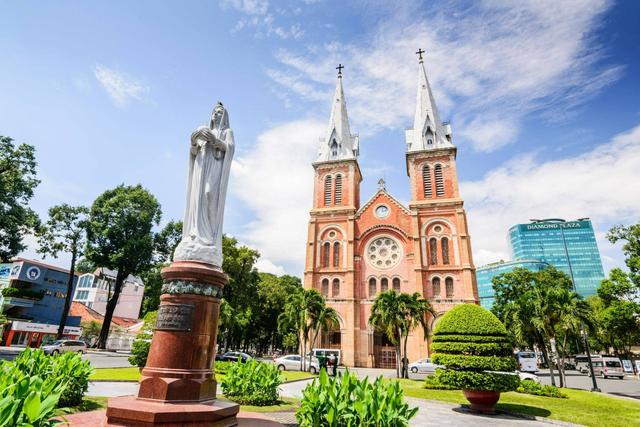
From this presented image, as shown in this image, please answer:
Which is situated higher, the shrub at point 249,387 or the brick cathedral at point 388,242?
the brick cathedral at point 388,242

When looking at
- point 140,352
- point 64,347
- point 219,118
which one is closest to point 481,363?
point 219,118

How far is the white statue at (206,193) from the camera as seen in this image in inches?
247

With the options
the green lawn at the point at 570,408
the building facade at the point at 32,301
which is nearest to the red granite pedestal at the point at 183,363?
the green lawn at the point at 570,408

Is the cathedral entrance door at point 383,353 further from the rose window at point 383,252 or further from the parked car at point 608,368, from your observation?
the parked car at point 608,368

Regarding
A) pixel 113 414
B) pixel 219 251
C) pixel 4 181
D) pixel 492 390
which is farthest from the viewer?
pixel 4 181

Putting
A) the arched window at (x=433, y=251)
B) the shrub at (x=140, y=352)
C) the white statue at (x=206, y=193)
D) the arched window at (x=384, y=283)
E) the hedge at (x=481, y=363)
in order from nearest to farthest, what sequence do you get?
the white statue at (x=206, y=193)
the hedge at (x=481, y=363)
the shrub at (x=140, y=352)
the arched window at (x=433, y=251)
the arched window at (x=384, y=283)

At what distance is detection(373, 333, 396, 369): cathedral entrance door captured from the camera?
30.9m

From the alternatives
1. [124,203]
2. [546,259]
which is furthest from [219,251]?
[546,259]

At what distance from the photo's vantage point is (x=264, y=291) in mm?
44344

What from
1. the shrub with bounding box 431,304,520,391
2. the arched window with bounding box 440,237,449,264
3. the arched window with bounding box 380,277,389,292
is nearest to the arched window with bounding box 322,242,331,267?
the arched window with bounding box 380,277,389,292

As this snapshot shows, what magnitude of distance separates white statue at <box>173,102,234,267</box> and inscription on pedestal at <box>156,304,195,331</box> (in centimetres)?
86

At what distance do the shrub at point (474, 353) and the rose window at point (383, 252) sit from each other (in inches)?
890

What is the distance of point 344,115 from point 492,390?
37.3 metres

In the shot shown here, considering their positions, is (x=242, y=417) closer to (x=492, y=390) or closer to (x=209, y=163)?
(x=209, y=163)
